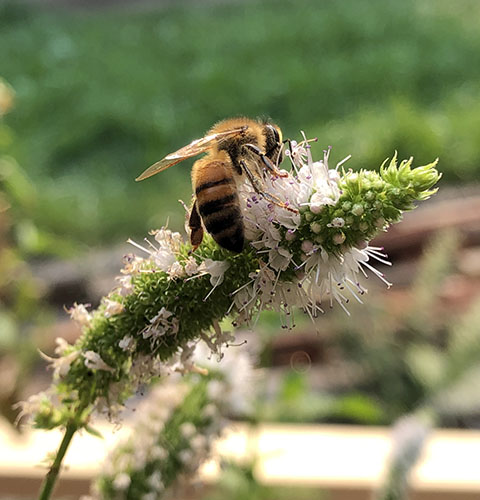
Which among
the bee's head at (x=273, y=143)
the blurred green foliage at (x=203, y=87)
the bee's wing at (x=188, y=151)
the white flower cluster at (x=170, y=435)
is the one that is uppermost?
the blurred green foliage at (x=203, y=87)

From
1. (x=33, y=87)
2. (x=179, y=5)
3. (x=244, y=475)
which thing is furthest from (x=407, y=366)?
(x=179, y=5)

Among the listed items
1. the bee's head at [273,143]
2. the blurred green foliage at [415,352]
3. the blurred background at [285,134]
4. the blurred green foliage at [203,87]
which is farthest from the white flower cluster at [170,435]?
the blurred green foliage at [203,87]

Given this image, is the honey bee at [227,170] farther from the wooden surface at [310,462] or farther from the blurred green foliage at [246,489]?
the wooden surface at [310,462]

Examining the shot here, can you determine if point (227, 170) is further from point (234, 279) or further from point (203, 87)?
point (203, 87)

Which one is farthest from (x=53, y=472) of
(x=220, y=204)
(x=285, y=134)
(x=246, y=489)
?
(x=285, y=134)

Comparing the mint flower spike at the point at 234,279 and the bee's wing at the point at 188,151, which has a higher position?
the bee's wing at the point at 188,151

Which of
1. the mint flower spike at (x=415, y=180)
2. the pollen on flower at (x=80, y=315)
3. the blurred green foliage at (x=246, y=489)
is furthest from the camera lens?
the blurred green foliage at (x=246, y=489)

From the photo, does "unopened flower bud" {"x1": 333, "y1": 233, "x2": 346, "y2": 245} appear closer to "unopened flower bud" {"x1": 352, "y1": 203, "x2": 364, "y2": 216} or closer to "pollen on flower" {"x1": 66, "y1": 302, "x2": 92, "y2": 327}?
"unopened flower bud" {"x1": 352, "y1": 203, "x2": 364, "y2": 216}
